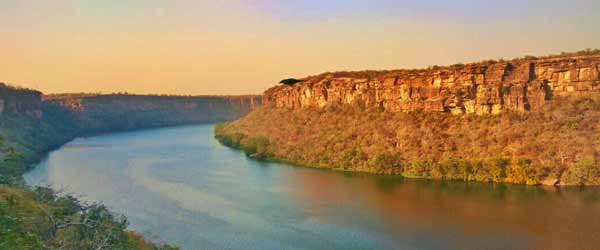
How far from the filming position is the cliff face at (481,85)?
35.5m

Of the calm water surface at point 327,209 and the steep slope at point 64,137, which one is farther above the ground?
the steep slope at point 64,137

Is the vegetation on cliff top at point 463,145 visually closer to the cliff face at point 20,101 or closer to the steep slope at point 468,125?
the steep slope at point 468,125

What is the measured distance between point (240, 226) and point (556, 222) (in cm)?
1582

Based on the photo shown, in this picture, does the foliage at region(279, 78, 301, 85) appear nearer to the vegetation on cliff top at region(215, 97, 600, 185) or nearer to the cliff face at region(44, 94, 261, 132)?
the vegetation on cliff top at region(215, 97, 600, 185)

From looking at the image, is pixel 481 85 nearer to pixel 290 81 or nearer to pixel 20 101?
pixel 290 81

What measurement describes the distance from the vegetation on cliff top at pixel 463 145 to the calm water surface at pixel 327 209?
1928 mm

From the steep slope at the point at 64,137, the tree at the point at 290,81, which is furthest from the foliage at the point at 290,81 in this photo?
the steep slope at the point at 64,137

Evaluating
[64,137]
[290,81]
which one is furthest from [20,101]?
[290,81]

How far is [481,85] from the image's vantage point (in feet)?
130

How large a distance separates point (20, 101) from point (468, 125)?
2578 inches

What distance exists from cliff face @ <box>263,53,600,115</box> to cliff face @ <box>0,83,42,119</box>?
47074mm

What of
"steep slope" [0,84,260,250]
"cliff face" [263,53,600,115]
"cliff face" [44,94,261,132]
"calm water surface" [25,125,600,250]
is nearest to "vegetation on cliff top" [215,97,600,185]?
"cliff face" [263,53,600,115]

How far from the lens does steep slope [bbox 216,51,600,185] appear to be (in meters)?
32.7

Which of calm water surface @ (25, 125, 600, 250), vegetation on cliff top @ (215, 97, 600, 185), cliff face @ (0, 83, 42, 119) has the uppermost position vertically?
cliff face @ (0, 83, 42, 119)
